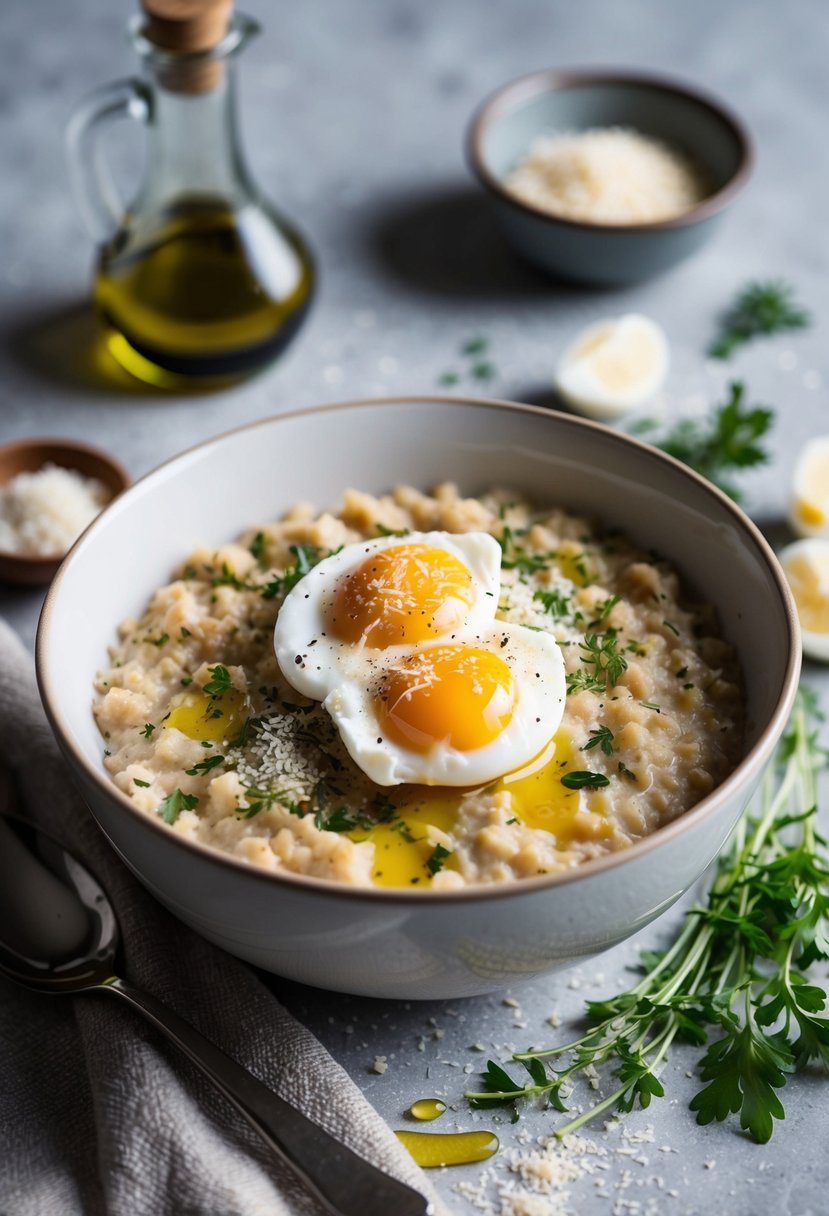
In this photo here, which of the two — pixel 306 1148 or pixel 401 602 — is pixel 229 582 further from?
pixel 306 1148

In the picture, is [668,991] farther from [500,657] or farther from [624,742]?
[500,657]

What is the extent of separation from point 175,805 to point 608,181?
3491 millimetres

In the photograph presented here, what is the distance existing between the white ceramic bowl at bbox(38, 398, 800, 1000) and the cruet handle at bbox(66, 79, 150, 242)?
5.34ft

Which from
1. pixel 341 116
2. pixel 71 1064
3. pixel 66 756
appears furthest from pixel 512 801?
pixel 341 116

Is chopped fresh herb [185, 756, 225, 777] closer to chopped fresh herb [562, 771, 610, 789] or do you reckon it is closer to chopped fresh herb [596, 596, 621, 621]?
chopped fresh herb [562, 771, 610, 789]

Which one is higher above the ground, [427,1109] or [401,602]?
[401,602]

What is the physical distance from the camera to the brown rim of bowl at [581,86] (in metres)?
5.04

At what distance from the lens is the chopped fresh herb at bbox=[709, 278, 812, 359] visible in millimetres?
5273

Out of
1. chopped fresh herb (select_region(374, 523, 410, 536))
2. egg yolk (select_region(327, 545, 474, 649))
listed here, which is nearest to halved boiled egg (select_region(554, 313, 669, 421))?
chopped fresh herb (select_region(374, 523, 410, 536))

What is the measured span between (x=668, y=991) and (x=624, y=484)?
1.38m

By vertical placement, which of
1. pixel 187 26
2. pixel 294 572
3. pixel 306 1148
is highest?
pixel 187 26

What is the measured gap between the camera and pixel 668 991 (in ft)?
10.0

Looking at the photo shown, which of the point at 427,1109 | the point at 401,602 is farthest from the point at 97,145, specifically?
the point at 427,1109

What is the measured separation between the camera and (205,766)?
305 centimetres
